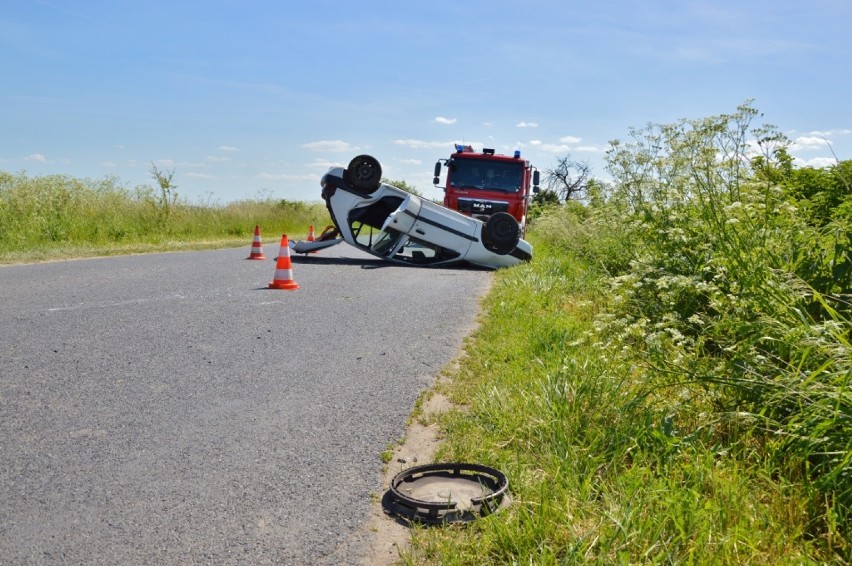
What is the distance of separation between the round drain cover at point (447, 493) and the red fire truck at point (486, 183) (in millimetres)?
14610

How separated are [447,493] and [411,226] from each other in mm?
11508

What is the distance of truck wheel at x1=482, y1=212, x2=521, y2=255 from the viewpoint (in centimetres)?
1511

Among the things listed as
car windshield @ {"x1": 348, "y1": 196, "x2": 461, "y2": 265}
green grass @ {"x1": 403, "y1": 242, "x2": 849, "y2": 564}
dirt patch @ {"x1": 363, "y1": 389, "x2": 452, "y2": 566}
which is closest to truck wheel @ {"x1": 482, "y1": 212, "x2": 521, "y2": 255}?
car windshield @ {"x1": 348, "y1": 196, "x2": 461, "y2": 265}

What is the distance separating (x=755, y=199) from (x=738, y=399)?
1734 millimetres

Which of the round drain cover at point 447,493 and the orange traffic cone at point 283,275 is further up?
the orange traffic cone at point 283,275

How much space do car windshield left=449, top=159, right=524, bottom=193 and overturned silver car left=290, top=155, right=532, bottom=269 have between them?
337 cm

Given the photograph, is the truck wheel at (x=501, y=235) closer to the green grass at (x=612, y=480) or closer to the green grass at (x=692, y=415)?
the green grass at (x=692, y=415)

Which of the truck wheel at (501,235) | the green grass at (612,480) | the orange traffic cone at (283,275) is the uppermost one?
the truck wheel at (501,235)

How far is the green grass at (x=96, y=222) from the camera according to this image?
1745 cm

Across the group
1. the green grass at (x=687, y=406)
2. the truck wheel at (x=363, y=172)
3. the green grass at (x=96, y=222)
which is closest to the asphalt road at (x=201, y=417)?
the green grass at (x=687, y=406)

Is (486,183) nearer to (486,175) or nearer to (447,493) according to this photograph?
(486,175)

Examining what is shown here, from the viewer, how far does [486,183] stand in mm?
18656

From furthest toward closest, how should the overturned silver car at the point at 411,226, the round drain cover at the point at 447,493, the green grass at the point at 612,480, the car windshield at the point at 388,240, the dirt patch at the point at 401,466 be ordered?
the car windshield at the point at 388,240 → the overturned silver car at the point at 411,226 → the round drain cover at the point at 447,493 → the dirt patch at the point at 401,466 → the green grass at the point at 612,480

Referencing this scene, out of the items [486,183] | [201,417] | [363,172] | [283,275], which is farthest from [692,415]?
[486,183]
